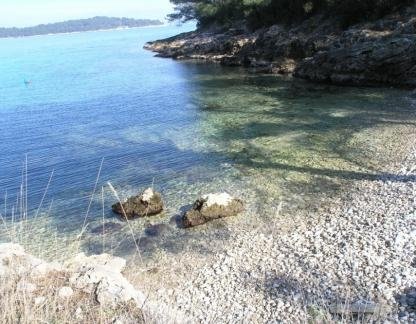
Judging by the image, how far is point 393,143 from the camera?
18.3 meters

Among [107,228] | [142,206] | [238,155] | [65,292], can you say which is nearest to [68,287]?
[65,292]

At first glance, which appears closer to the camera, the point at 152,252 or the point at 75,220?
the point at 152,252

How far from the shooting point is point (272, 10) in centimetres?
5325

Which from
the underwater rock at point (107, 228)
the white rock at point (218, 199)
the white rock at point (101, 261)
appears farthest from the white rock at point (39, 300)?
the white rock at point (218, 199)

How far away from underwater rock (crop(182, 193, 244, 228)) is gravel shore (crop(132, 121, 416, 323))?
1014 mm

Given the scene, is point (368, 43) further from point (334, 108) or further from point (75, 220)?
point (75, 220)

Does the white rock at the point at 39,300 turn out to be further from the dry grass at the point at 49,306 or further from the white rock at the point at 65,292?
the white rock at the point at 65,292

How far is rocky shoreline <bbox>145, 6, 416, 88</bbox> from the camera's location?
30.2m

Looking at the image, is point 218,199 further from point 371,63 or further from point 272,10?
point 272,10

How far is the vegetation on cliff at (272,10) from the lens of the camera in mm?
38544

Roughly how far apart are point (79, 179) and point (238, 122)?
10.3 metres

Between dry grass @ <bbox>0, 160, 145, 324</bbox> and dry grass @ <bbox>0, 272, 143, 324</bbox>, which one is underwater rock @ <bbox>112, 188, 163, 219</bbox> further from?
dry grass @ <bbox>0, 272, 143, 324</bbox>

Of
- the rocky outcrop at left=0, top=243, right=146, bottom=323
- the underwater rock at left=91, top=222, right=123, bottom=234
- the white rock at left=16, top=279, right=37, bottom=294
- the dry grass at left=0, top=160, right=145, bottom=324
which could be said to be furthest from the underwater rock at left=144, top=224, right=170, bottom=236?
the white rock at left=16, top=279, right=37, bottom=294

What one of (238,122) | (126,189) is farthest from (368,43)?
(126,189)
